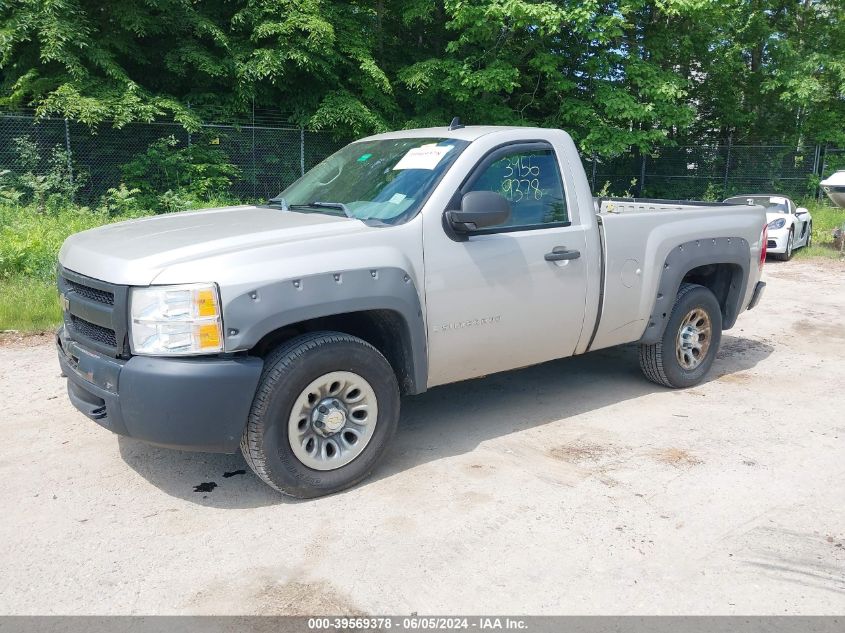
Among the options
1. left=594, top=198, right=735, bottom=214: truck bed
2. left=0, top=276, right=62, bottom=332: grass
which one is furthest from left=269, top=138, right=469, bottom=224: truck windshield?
left=0, top=276, right=62, bottom=332: grass

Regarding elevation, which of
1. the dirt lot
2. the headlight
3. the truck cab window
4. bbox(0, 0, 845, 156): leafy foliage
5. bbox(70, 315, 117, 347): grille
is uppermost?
bbox(0, 0, 845, 156): leafy foliage

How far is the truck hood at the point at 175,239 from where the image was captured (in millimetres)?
3623

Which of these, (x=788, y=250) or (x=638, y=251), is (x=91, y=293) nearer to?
(x=638, y=251)

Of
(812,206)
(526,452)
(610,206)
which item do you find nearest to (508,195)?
(526,452)

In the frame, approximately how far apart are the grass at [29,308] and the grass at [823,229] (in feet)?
46.1

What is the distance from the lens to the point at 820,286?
38.2 feet

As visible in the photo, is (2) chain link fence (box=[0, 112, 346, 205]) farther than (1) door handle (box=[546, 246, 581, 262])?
Yes

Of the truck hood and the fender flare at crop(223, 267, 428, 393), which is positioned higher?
the truck hood

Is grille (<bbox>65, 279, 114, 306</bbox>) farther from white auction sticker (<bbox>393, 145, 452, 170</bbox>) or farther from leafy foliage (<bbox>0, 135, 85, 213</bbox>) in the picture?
leafy foliage (<bbox>0, 135, 85, 213</bbox>)

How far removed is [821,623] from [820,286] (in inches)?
392

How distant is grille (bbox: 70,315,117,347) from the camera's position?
3758 millimetres

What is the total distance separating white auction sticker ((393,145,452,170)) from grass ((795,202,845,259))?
520 inches

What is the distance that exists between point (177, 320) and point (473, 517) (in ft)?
5.84

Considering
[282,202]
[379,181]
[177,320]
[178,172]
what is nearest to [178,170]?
[178,172]
